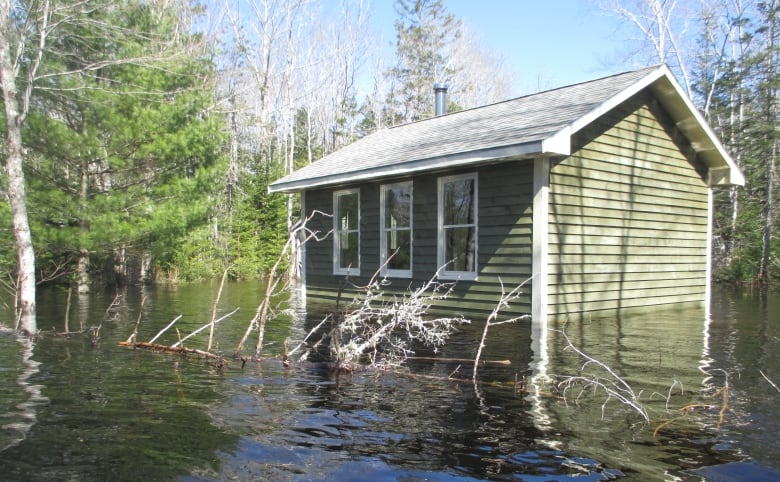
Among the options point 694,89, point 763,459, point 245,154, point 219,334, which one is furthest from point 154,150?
point 694,89

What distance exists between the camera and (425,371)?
5.91 m

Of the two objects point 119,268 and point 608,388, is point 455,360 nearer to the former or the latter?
point 608,388

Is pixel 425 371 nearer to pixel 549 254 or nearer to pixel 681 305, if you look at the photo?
pixel 549 254

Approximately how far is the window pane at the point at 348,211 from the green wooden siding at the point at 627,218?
14.6 feet

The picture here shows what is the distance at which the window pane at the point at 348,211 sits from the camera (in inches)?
479

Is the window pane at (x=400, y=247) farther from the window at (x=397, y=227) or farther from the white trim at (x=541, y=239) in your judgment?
the white trim at (x=541, y=239)

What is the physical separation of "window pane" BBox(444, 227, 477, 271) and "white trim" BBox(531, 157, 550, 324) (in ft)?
4.11

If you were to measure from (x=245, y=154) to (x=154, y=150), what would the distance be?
55.5 ft

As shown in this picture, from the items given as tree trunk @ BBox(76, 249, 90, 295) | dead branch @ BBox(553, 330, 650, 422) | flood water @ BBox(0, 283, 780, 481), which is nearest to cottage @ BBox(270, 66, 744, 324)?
flood water @ BBox(0, 283, 780, 481)

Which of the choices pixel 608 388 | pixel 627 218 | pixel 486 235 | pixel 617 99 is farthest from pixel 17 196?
pixel 627 218

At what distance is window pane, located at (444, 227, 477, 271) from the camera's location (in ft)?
32.4

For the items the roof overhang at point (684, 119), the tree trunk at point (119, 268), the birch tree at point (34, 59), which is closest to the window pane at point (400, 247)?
the roof overhang at point (684, 119)

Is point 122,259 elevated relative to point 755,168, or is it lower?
lower

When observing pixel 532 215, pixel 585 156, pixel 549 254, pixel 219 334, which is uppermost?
pixel 585 156
